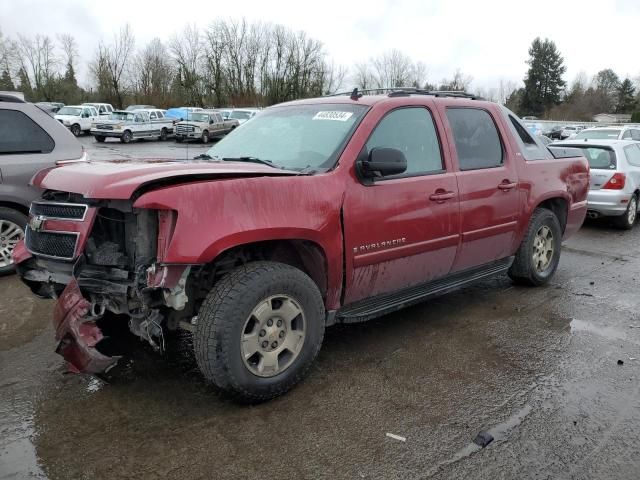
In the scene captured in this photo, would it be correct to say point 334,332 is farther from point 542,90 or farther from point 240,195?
point 542,90

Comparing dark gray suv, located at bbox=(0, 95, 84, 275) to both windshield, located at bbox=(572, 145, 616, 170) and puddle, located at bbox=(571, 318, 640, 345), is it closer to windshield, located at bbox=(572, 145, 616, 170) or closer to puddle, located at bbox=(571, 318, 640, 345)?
puddle, located at bbox=(571, 318, 640, 345)

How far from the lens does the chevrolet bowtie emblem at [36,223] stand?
3.26m

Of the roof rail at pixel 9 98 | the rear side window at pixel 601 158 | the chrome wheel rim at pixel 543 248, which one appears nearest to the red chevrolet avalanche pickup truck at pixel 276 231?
the chrome wheel rim at pixel 543 248

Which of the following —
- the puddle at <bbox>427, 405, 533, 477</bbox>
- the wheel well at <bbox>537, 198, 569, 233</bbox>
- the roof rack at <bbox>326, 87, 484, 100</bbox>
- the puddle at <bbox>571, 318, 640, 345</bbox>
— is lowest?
the puddle at <bbox>571, 318, 640, 345</bbox>

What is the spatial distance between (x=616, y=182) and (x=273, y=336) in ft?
26.3

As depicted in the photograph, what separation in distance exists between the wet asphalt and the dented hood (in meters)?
1.30

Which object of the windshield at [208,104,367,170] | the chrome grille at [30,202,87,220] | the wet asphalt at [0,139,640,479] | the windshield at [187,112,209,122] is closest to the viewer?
the wet asphalt at [0,139,640,479]

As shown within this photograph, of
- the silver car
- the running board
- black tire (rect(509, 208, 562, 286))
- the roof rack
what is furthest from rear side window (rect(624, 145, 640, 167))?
the roof rack

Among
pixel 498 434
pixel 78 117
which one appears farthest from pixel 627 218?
pixel 78 117

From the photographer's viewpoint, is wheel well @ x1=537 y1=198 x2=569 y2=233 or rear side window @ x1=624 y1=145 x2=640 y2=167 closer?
wheel well @ x1=537 y1=198 x2=569 y2=233

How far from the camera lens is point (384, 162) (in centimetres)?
346

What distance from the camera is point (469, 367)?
3793 mm

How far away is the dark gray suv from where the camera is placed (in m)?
5.68

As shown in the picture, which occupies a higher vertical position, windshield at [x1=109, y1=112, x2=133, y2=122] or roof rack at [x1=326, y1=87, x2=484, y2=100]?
windshield at [x1=109, y1=112, x2=133, y2=122]
